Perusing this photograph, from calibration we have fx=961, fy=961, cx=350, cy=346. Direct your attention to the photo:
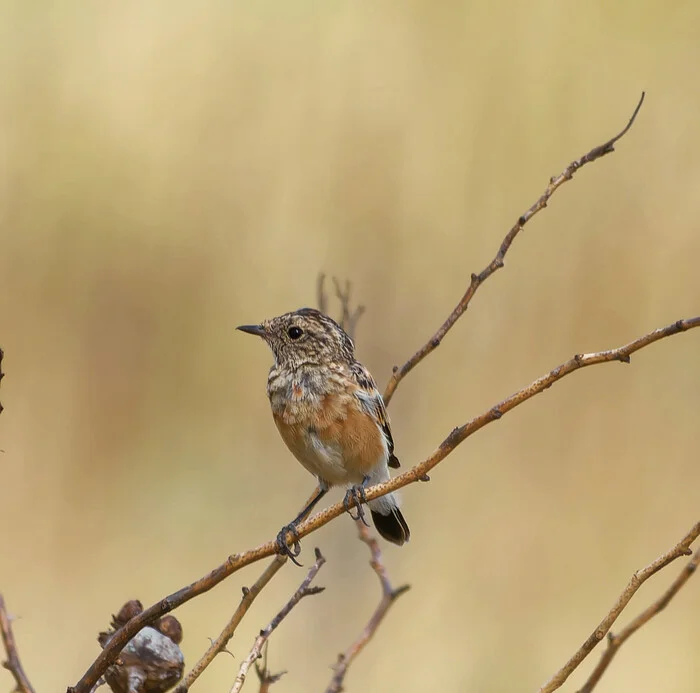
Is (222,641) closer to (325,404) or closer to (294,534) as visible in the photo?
(294,534)

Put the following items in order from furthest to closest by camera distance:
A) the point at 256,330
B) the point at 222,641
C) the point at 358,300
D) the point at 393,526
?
the point at 358,300 < the point at 393,526 < the point at 256,330 < the point at 222,641

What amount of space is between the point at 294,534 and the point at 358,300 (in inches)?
169

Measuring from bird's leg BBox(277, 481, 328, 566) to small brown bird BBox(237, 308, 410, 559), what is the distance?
0.07 m

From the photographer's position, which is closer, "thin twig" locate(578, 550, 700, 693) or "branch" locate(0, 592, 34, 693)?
"thin twig" locate(578, 550, 700, 693)

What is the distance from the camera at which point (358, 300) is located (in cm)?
666

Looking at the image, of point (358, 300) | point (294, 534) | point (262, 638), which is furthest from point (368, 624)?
point (358, 300)

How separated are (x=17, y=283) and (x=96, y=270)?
0.60m

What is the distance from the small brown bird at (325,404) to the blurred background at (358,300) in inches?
78.7

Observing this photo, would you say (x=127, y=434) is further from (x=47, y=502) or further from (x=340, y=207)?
(x=340, y=207)

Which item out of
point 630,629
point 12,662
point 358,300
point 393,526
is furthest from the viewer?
point 358,300

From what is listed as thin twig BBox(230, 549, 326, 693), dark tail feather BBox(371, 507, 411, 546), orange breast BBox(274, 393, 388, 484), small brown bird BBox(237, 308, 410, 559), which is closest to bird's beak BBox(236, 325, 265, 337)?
small brown bird BBox(237, 308, 410, 559)

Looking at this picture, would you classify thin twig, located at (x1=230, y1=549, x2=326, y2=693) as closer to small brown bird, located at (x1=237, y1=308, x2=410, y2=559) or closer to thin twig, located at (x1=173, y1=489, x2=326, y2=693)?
thin twig, located at (x1=173, y1=489, x2=326, y2=693)

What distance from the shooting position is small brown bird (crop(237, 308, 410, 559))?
3936mm

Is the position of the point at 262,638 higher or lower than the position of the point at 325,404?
lower
